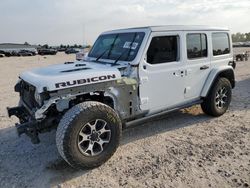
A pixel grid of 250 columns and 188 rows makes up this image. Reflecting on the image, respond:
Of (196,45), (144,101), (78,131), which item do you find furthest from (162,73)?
(78,131)

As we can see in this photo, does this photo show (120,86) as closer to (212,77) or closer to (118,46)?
(118,46)

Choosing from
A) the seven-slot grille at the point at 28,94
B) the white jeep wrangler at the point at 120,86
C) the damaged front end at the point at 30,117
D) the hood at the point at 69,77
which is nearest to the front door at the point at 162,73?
the white jeep wrangler at the point at 120,86

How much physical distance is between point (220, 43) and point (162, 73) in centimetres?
210

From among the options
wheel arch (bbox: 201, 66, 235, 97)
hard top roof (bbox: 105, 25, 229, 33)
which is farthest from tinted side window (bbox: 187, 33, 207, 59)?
wheel arch (bbox: 201, 66, 235, 97)

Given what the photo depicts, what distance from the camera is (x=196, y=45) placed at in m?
6.05

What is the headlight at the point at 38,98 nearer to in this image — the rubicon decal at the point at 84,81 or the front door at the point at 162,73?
the rubicon decal at the point at 84,81

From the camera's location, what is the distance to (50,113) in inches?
178

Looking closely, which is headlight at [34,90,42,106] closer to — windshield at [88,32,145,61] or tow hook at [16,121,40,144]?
tow hook at [16,121,40,144]

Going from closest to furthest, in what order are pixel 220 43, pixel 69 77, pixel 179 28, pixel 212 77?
pixel 69 77
pixel 179 28
pixel 212 77
pixel 220 43

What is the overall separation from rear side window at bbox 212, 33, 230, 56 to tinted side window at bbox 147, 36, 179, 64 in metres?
1.27

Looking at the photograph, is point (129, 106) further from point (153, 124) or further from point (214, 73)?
point (214, 73)

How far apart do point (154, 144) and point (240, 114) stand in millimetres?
2750

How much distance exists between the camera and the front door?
512 cm

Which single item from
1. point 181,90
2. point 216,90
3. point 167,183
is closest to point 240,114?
point 216,90
